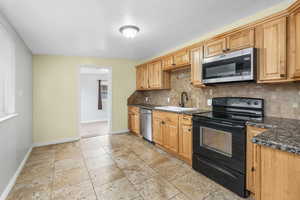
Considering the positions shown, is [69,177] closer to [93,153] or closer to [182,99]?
[93,153]

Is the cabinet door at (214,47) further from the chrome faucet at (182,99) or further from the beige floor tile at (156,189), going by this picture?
the beige floor tile at (156,189)

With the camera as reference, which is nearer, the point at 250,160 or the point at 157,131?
the point at 250,160

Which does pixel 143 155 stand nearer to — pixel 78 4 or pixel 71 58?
pixel 78 4

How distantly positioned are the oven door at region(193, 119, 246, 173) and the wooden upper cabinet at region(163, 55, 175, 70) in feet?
5.15

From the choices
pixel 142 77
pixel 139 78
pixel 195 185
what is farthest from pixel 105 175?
pixel 139 78

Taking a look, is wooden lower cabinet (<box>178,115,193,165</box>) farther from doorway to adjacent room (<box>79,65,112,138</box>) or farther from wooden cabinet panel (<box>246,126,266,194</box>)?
doorway to adjacent room (<box>79,65,112,138</box>)

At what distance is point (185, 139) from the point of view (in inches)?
108

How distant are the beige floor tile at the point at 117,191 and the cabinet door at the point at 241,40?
8.14 feet

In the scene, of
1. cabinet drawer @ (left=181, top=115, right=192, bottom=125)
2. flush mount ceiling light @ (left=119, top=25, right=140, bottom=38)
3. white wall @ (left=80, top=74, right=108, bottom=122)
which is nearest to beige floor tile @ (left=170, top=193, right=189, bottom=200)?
cabinet drawer @ (left=181, top=115, right=192, bottom=125)

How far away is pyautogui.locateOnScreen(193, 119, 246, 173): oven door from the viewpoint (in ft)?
6.10

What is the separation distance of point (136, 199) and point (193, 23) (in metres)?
2.72

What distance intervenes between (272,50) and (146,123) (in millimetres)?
2922

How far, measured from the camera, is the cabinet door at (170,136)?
2.96 meters

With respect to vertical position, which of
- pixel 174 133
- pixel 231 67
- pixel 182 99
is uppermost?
pixel 231 67
